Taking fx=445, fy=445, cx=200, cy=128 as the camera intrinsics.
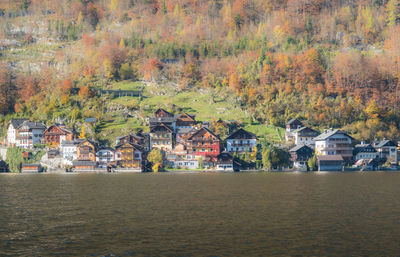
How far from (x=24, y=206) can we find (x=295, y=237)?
25.8m

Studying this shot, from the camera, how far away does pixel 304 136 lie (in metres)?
117

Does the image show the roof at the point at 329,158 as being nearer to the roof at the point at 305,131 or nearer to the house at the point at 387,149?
the house at the point at 387,149

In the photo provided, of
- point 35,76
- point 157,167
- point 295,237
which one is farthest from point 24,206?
point 35,76

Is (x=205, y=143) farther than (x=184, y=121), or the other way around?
(x=184, y=121)

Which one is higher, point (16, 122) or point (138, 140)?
point (16, 122)

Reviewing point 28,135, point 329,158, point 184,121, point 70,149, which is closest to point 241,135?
point 184,121

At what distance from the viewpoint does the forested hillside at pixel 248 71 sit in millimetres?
132000

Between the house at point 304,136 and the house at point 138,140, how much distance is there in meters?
38.5

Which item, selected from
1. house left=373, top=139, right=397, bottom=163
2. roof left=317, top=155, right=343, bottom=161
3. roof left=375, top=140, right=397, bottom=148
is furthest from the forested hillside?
roof left=317, top=155, right=343, bottom=161

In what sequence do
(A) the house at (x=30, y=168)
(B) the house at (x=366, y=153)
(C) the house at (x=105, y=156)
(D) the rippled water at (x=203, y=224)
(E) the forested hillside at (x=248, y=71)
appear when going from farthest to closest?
(E) the forested hillside at (x=248, y=71) < (C) the house at (x=105, y=156) < (B) the house at (x=366, y=153) < (A) the house at (x=30, y=168) < (D) the rippled water at (x=203, y=224)

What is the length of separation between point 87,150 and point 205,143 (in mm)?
29537

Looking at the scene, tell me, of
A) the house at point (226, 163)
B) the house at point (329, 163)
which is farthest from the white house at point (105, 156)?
the house at point (329, 163)

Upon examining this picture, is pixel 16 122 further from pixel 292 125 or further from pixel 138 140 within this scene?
pixel 292 125

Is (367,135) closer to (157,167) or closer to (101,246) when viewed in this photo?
(157,167)
